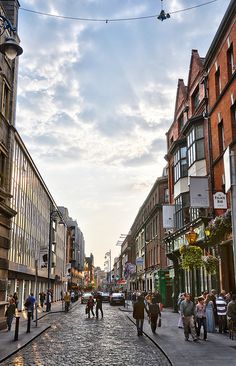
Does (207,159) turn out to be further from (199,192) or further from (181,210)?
(181,210)

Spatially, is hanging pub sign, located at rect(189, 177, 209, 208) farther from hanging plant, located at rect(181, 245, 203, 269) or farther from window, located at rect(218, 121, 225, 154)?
hanging plant, located at rect(181, 245, 203, 269)

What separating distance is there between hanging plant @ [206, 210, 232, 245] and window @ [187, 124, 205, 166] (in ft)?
21.9

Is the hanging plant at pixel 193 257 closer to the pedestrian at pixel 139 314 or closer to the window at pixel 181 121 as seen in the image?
the pedestrian at pixel 139 314

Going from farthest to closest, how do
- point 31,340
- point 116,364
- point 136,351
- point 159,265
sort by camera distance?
1. point 159,265
2. point 31,340
3. point 136,351
4. point 116,364

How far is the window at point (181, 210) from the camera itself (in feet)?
104

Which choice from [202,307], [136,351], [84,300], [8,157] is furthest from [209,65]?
[84,300]

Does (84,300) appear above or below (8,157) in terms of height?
below

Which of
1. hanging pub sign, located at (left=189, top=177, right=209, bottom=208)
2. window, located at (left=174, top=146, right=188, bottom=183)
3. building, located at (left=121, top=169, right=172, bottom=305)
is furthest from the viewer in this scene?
building, located at (left=121, top=169, right=172, bottom=305)

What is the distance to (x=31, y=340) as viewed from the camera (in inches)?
697

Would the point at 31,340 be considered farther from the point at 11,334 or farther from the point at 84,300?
the point at 84,300

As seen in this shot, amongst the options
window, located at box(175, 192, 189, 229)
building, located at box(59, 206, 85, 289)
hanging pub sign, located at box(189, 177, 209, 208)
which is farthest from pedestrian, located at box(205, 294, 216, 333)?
building, located at box(59, 206, 85, 289)

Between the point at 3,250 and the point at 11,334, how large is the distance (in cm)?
400

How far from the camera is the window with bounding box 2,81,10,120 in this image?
74.8ft

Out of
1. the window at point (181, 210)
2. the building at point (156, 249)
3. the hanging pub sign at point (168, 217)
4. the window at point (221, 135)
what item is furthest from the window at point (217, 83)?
the building at point (156, 249)
